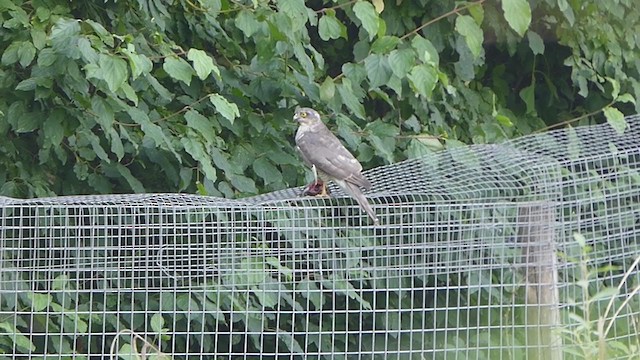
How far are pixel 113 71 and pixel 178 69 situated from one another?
36 cm

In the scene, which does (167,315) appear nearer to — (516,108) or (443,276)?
(443,276)

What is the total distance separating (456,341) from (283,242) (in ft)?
2.37

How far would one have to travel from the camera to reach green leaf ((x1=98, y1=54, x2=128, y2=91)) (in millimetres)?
4465

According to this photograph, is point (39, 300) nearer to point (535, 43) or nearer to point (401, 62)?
point (401, 62)

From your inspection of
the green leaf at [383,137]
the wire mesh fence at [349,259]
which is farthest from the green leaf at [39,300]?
the green leaf at [383,137]

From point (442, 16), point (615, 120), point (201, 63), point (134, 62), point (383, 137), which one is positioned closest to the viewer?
point (134, 62)

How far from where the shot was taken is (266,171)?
17.4 ft

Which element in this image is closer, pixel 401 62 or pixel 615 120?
pixel 401 62

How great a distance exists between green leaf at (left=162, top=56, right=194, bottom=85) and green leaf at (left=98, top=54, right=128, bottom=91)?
0.87 ft

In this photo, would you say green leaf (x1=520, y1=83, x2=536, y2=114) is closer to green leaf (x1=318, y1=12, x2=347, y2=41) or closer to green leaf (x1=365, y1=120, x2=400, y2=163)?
green leaf (x1=365, y1=120, x2=400, y2=163)

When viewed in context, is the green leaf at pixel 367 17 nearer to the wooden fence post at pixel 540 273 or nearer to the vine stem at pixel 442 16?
the vine stem at pixel 442 16

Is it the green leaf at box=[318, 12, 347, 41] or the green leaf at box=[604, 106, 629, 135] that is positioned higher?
the green leaf at box=[318, 12, 347, 41]

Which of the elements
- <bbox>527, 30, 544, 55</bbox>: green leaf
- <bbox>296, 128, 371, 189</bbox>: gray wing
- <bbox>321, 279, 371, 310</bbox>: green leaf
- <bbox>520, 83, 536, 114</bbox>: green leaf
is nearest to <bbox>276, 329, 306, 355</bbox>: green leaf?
<bbox>321, 279, 371, 310</bbox>: green leaf

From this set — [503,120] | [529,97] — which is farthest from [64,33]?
[529,97]
